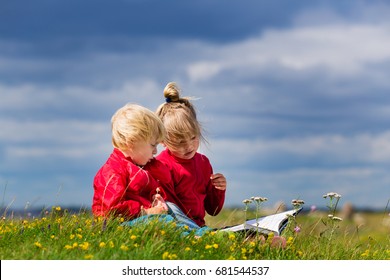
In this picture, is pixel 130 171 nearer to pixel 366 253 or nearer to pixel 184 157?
pixel 184 157

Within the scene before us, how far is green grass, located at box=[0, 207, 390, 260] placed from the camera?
6816mm

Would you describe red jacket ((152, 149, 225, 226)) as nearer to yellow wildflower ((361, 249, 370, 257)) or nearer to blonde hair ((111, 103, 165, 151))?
blonde hair ((111, 103, 165, 151))

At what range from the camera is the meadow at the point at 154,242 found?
6828 millimetres

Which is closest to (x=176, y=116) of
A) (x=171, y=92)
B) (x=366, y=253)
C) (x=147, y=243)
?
(x=171, y=92)

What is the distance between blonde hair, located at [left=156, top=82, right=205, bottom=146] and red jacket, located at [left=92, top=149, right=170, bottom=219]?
895 mm

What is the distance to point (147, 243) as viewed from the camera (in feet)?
22.9

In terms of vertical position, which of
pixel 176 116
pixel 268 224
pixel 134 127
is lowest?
Answer: pixel 268 224

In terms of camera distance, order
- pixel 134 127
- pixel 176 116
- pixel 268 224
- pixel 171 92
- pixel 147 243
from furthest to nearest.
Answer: pixel 171 92 → pixel 176 116 → pixel 268 224 → pixel 134 127 → pixel 147 243

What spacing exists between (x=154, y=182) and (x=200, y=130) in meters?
1.17

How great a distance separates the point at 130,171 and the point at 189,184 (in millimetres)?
1268

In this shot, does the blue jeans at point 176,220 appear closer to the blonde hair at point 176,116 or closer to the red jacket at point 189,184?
the red jacket at point 189,184

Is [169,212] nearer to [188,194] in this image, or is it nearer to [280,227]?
[188,194]

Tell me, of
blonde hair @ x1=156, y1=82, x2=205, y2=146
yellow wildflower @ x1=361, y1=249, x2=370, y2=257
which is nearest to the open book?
yellow wildflower @ x1=361, y1=249, x2=370, y2=257

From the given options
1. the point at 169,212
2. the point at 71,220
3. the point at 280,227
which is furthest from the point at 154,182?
the point at 280,227
